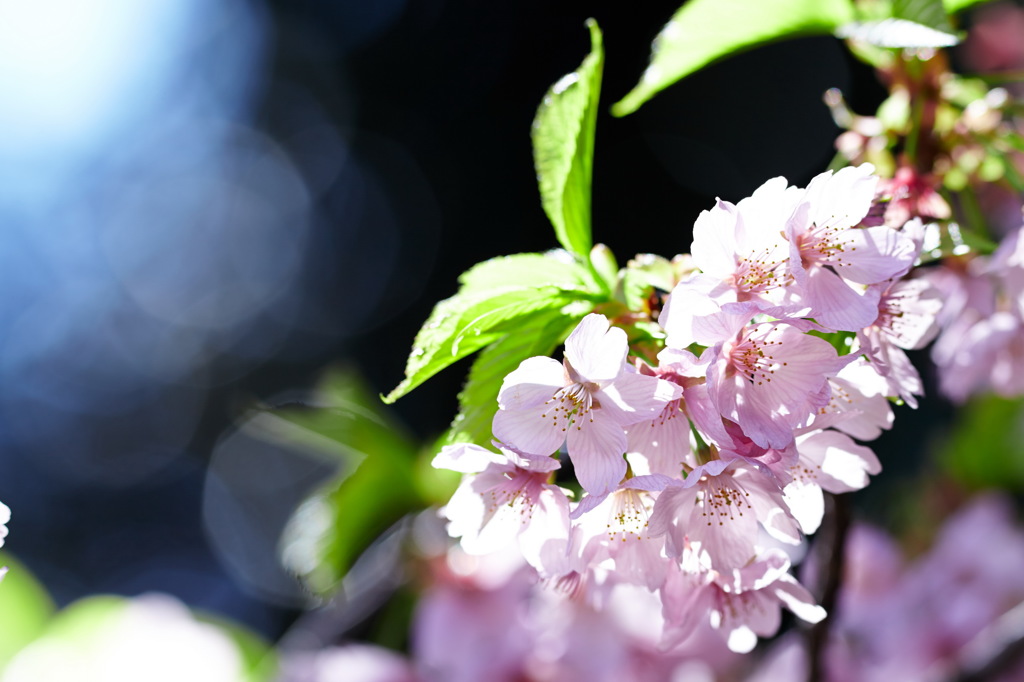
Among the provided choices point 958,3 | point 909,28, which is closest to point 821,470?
point 909,28

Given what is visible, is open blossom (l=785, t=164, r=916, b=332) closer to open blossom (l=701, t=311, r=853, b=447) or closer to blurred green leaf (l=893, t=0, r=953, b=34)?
open blossom (l=701, t=311, r=853, b=447)

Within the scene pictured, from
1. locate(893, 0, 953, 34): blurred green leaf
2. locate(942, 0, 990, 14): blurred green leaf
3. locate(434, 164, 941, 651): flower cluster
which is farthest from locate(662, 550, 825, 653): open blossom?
locate(942, 0, 990, 14): blurred green leaf

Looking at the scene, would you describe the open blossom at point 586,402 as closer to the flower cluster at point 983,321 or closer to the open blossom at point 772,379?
the open blossom at point 772,379

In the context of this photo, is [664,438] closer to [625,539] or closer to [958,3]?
[625,539]

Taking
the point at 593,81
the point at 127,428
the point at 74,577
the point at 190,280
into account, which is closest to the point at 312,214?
the point at 190,280

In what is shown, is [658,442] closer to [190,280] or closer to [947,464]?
[947,464]
